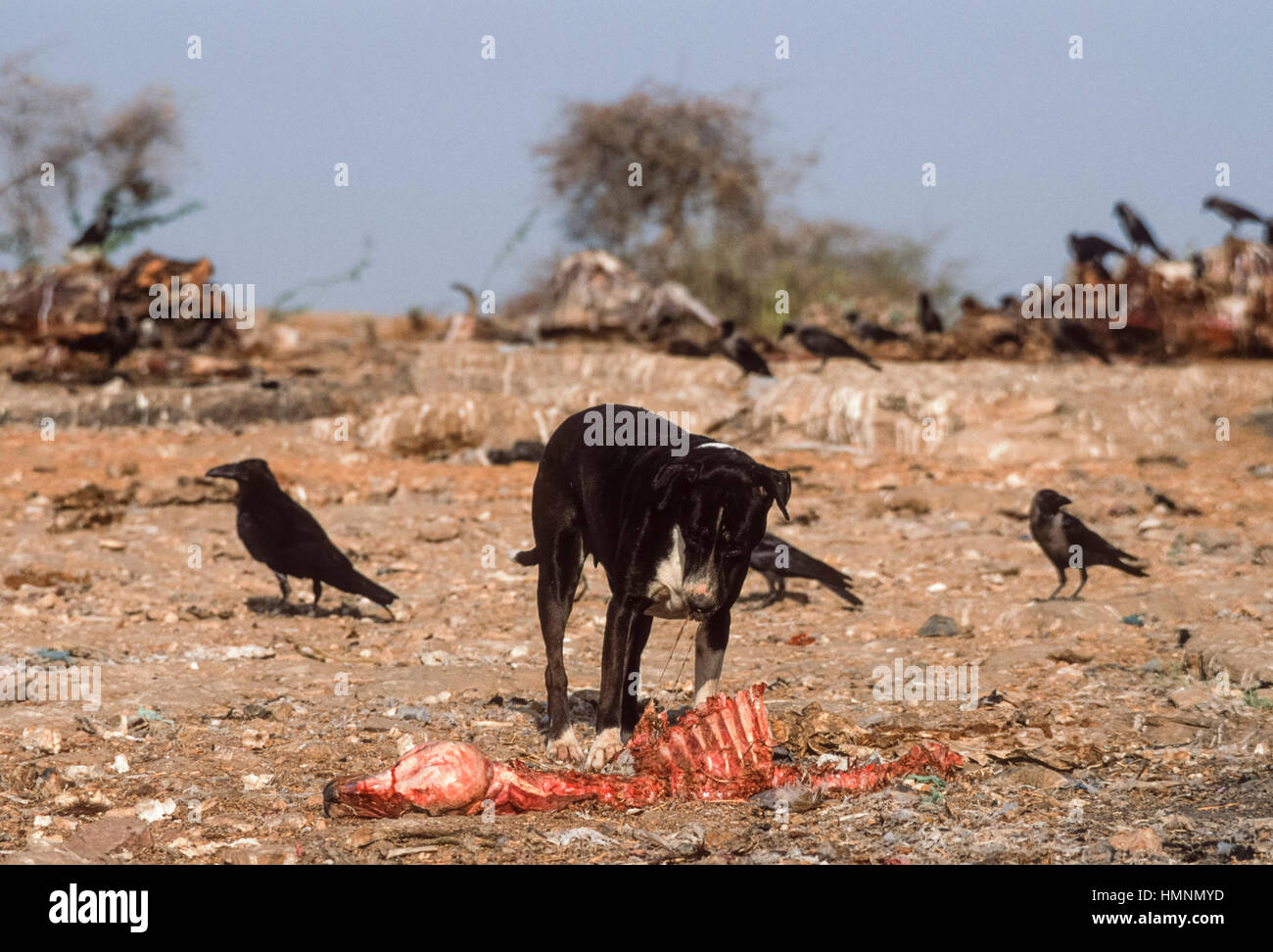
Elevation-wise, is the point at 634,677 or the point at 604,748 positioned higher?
the point at 634,677

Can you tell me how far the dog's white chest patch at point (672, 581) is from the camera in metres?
4.61

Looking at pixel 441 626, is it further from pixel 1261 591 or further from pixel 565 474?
pixel 1261 591

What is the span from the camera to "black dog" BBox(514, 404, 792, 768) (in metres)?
4.55

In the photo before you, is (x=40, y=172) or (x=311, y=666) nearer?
(x=311, y=666)

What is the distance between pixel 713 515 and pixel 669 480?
0.66 feet

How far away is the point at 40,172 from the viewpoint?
71.2 ft

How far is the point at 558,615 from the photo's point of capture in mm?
5348

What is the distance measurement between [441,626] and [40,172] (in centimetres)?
1707

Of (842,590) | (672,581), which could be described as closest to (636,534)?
(672,581)
